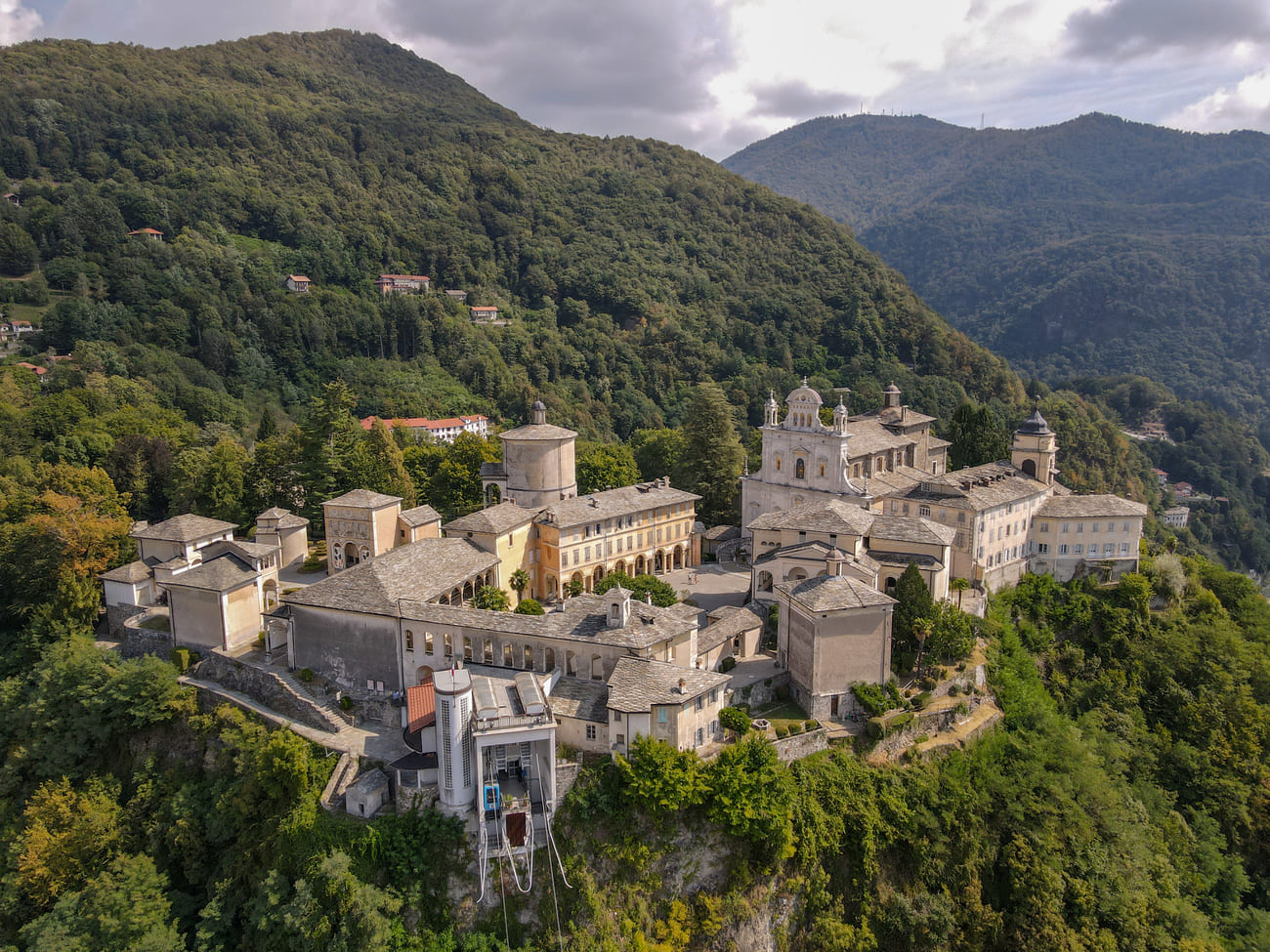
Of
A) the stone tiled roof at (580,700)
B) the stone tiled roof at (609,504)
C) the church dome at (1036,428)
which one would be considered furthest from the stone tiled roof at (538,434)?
the church dome at (1036,428)

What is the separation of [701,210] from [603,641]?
126 m

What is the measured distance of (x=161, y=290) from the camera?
93375mm

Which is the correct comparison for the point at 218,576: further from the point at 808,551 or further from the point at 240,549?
the point at 808,551

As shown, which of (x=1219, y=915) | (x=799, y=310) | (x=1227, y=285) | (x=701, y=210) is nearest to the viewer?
(x=1219, y=915)

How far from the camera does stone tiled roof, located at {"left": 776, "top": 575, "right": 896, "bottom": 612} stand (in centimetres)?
3506

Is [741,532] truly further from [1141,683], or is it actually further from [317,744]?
[317,744]

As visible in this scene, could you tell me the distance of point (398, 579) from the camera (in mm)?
37406

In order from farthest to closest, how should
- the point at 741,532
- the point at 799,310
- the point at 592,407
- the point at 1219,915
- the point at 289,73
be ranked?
the point at 289,73, the point at 799,310, the point at 592,407, the point at 741,532, the point at 1219,915

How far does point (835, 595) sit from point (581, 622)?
1117cm

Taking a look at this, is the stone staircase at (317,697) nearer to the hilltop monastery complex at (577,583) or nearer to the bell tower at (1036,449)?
the hilltop monastery complex at (577,583)

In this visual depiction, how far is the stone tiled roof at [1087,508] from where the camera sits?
5016 cm

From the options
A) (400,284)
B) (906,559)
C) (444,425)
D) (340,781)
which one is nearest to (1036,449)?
(906,559)

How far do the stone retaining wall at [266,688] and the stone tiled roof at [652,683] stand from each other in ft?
41.6

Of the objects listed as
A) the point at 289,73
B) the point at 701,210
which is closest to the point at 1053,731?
the point at 701,210
